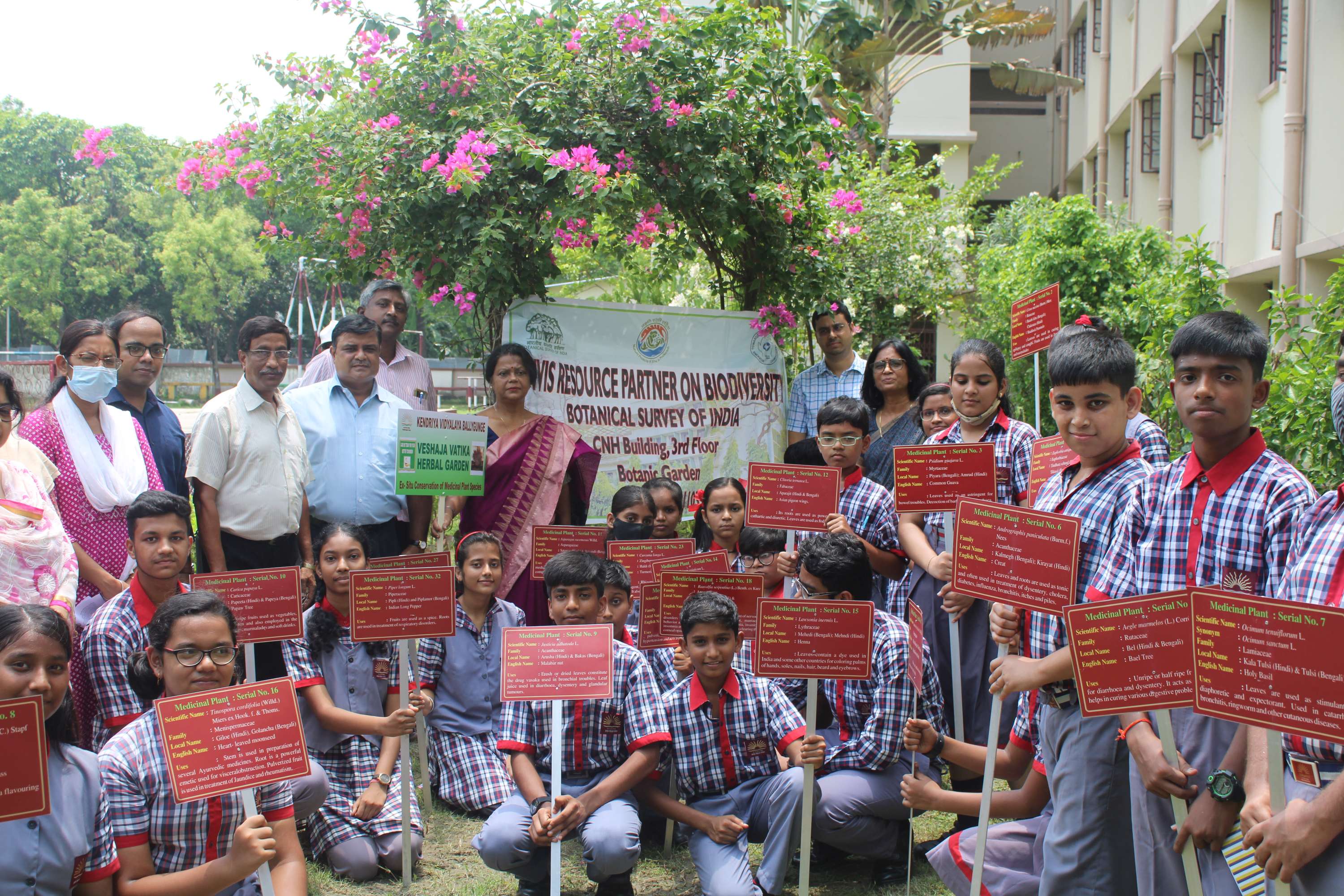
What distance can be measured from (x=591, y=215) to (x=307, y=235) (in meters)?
1.89

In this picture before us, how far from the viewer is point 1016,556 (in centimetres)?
300

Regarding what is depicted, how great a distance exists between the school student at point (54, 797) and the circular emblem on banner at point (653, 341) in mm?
4106

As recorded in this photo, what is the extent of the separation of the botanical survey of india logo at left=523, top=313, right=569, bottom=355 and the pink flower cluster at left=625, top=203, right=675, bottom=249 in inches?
29.1

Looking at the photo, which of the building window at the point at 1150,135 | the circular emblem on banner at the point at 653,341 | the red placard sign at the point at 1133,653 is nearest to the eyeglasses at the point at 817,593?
the red placard sign at the point at 1133,653

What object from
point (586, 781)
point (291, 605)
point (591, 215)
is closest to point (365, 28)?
point (591, 215)

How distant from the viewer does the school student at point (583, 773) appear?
3654 millimetres

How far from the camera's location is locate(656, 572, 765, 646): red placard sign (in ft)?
13.5

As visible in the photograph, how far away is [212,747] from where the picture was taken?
274 cm

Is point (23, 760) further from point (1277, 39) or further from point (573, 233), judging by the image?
point (1277, 39)

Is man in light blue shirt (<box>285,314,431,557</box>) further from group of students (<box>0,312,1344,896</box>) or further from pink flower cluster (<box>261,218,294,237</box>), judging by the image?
pink flower cluster (<box>261,218,294,237</box>)

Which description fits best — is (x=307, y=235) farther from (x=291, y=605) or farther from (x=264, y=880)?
(x=264, y=880)

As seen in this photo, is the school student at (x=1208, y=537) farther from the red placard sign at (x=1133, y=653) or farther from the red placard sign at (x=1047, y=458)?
the red placard sign at (x=1047, y=458)

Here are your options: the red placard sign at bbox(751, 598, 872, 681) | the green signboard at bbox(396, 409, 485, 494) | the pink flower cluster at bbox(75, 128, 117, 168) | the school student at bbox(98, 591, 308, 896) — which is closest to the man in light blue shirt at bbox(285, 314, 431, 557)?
the green signboard at bbox(396, 409, 485, 494)

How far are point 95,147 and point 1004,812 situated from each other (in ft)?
22.6
